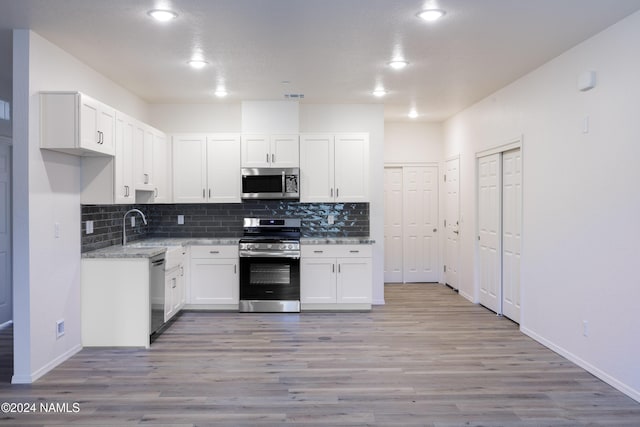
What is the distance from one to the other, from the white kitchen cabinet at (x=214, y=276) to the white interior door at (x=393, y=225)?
300 cm

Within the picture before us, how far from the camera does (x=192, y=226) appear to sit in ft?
20.5

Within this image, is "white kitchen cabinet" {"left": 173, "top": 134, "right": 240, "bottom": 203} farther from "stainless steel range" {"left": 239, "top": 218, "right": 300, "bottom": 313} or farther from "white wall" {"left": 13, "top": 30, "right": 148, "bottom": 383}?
"white wall" {"left": 13, "top": 30, "right": 148, "bottom": 383}

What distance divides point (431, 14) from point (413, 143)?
177 inches

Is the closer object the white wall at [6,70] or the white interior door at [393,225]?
the white wall at [6,70]

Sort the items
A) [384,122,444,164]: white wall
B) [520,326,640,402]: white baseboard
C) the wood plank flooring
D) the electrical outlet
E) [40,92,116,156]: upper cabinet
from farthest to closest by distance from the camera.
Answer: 1. [384,122,444,164]: white wall
2. the electrical outlet
3. [40,92,116,156]: upper cabinet
4. [520,326,640,402]: white baseboard
5. the wood plank flooring

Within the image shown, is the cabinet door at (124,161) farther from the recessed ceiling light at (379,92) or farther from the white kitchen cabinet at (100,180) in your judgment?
the recessed ceiling light at (379,92)

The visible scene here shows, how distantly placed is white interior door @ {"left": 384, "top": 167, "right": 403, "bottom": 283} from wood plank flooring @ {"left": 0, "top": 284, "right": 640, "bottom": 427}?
2.64 meters

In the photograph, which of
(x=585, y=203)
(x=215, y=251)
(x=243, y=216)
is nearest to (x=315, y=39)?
(x=585, y=203)

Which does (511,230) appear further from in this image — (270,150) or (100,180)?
(100,180)

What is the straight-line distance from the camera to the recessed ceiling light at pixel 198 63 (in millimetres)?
4232

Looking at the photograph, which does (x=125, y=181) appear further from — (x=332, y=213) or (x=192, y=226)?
(x=332, y=213)

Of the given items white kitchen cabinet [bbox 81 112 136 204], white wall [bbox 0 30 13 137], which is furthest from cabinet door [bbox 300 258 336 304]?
white wall [bbox 0 30 13 137]

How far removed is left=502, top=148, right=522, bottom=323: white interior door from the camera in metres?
5.02

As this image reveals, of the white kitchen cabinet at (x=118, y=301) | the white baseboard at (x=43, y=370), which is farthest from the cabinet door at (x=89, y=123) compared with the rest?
the white baseboard at (x=43, y=370)
